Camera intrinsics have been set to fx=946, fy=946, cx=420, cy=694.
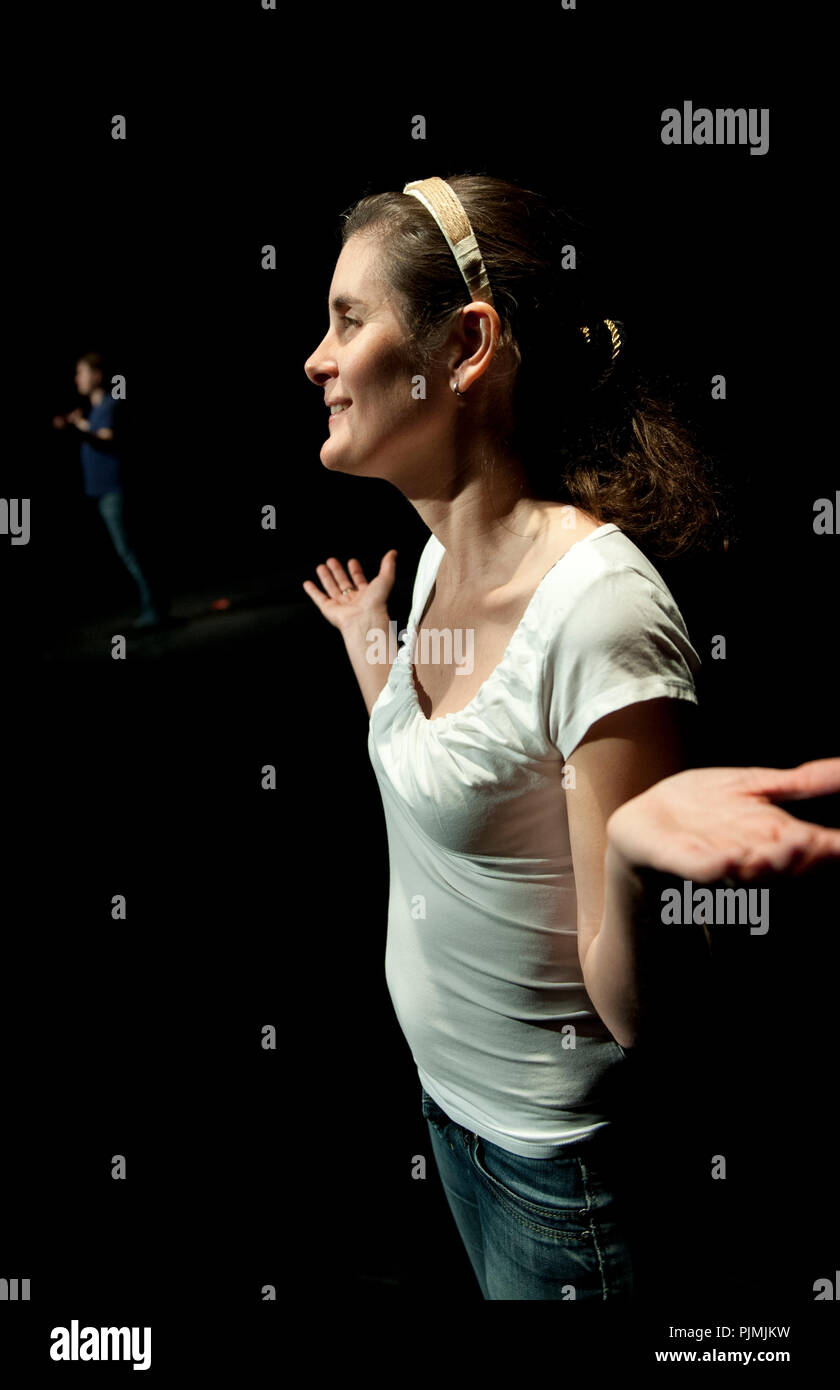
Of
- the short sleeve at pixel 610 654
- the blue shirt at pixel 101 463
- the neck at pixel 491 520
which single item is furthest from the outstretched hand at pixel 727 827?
the blue shirt at pixel 101 463

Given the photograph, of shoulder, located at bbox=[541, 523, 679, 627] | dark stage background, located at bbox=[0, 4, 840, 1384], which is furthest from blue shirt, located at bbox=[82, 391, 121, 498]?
shoulder, located at bbox=[541, 523, 679, 627]

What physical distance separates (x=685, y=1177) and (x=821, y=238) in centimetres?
215

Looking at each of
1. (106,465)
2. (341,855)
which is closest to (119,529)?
(106,465)

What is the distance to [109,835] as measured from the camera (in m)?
3.30

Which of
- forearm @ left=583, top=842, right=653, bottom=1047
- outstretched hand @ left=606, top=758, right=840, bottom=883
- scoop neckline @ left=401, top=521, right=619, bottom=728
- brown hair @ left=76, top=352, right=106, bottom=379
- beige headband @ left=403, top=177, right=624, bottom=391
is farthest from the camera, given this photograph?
brown hair @ left=76, top=352, right=106, bottom=379

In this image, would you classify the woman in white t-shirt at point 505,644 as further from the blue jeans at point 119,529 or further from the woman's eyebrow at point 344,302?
the blue jeans at point 119,529

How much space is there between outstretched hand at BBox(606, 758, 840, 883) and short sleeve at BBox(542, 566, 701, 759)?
0.18 meters

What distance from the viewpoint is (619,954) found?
3.05 feet

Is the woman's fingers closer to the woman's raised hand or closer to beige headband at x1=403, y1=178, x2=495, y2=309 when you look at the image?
beige headband at x1=403, y1=178, x2=495, y2=309

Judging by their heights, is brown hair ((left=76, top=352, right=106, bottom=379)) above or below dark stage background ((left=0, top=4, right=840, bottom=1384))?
above

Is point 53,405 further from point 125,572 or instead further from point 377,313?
point 377,313

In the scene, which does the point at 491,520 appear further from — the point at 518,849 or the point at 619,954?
the point at 619,954

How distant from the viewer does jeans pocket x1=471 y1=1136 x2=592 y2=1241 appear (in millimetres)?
1144

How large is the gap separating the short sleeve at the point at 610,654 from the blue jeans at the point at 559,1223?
546 millimetres
